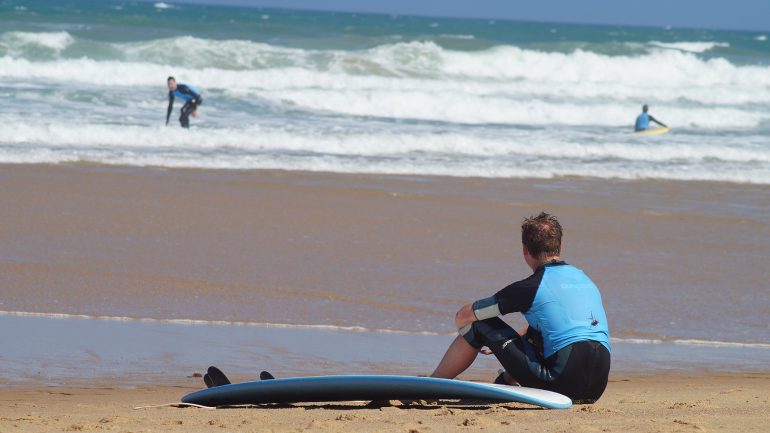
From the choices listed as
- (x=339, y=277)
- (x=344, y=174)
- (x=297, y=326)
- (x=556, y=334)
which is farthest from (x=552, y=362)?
(x=344, y=174)

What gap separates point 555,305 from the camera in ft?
15.5

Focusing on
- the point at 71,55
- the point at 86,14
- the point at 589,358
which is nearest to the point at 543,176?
the point at 589,358

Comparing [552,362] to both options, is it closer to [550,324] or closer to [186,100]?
[550,324]

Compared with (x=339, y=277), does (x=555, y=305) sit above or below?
above

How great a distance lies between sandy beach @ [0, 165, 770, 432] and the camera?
4.74 m

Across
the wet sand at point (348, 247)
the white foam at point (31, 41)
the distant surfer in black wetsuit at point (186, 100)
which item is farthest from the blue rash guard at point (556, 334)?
the white foam at point (31, 41)

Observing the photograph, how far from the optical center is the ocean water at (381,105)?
51.9ft

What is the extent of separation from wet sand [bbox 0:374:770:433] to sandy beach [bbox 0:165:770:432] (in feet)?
0.06

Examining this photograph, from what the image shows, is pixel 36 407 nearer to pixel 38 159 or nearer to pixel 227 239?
pixel 227 239

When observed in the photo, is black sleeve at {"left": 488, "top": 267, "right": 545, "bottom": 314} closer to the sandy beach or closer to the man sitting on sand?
the man sitting on sand

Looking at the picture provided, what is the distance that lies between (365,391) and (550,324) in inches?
34.9

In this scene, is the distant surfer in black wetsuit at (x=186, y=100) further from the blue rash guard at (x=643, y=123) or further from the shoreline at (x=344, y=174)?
the blue rash guard at (x=643, y=123)

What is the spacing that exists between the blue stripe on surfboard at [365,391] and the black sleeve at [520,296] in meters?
0.37

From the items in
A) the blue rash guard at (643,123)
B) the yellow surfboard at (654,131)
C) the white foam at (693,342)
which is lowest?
the white foam at (693,342)
